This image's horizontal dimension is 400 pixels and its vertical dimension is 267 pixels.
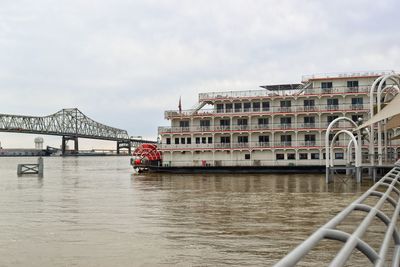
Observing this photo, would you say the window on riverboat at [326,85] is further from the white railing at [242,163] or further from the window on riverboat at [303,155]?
the white railing at [242,163]

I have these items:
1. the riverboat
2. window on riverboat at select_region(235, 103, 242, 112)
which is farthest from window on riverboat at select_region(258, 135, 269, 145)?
window on riverboat at select_region(235, 103, 242, 112)

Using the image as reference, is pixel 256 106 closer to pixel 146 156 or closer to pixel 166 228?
pixel 146 156

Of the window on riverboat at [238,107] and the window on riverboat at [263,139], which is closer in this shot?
the window on riverboat at [263,139]

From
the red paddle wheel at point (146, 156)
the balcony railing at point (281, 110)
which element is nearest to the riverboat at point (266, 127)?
the balcony railing at point (281, 110)

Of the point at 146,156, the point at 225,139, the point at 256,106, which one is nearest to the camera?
the point at 256,106

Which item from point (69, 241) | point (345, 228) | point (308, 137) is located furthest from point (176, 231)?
point (308, 137)

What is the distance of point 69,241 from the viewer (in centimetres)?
1483

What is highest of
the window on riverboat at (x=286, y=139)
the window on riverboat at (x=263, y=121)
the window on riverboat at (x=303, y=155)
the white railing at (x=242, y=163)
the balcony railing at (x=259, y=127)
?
the window on riverboat at (x=263, y=121)

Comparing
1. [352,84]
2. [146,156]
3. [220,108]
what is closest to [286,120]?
[220,108]

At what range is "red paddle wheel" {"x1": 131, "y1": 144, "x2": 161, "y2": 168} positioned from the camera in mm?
60594

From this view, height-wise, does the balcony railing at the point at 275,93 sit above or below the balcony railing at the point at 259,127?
above

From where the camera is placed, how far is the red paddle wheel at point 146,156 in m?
60.6

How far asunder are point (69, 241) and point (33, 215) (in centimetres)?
728

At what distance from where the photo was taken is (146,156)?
202 ft
